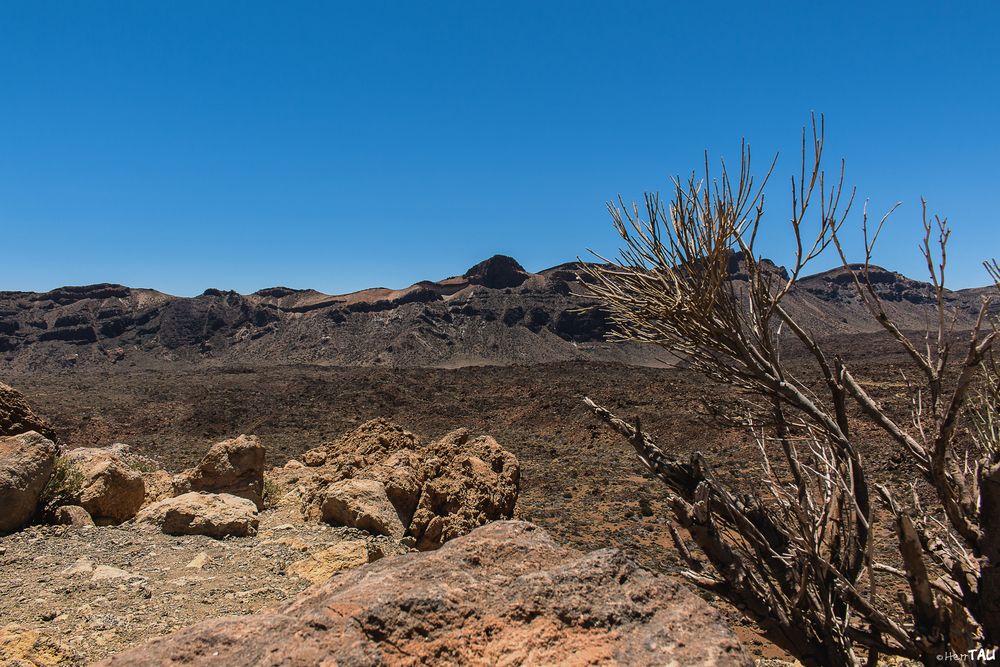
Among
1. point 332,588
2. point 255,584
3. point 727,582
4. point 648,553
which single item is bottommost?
point 648,553

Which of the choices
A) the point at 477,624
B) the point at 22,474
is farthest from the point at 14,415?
the point at 477,624

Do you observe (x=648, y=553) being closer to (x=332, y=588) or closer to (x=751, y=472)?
(x=751, y=472)

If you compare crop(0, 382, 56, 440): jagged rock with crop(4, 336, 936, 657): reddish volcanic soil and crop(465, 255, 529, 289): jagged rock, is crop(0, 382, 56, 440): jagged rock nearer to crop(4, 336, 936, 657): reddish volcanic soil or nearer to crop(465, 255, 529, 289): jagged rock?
crop(4, 336, 936, 657): reddish volcanic soil

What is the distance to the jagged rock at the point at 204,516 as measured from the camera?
6.54m

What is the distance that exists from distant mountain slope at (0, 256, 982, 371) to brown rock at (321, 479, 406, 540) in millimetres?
57323

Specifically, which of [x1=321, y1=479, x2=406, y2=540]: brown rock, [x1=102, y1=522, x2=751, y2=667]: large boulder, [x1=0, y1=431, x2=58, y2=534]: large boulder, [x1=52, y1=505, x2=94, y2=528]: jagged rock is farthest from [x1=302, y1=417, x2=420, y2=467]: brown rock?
[x1=102, y1=522, x2=751, y2=667]: large boulder

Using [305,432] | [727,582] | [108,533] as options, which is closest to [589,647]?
[727,582]

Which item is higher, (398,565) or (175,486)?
(398,565)

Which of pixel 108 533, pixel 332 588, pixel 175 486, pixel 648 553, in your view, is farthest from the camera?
pixel 648 553

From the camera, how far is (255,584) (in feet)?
17.9

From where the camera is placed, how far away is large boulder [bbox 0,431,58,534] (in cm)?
597

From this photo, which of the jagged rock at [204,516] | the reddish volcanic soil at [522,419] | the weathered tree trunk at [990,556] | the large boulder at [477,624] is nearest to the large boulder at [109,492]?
the jagged rock at [204,516]

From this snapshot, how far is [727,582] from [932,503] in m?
12.5

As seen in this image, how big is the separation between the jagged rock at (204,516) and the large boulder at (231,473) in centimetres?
184
